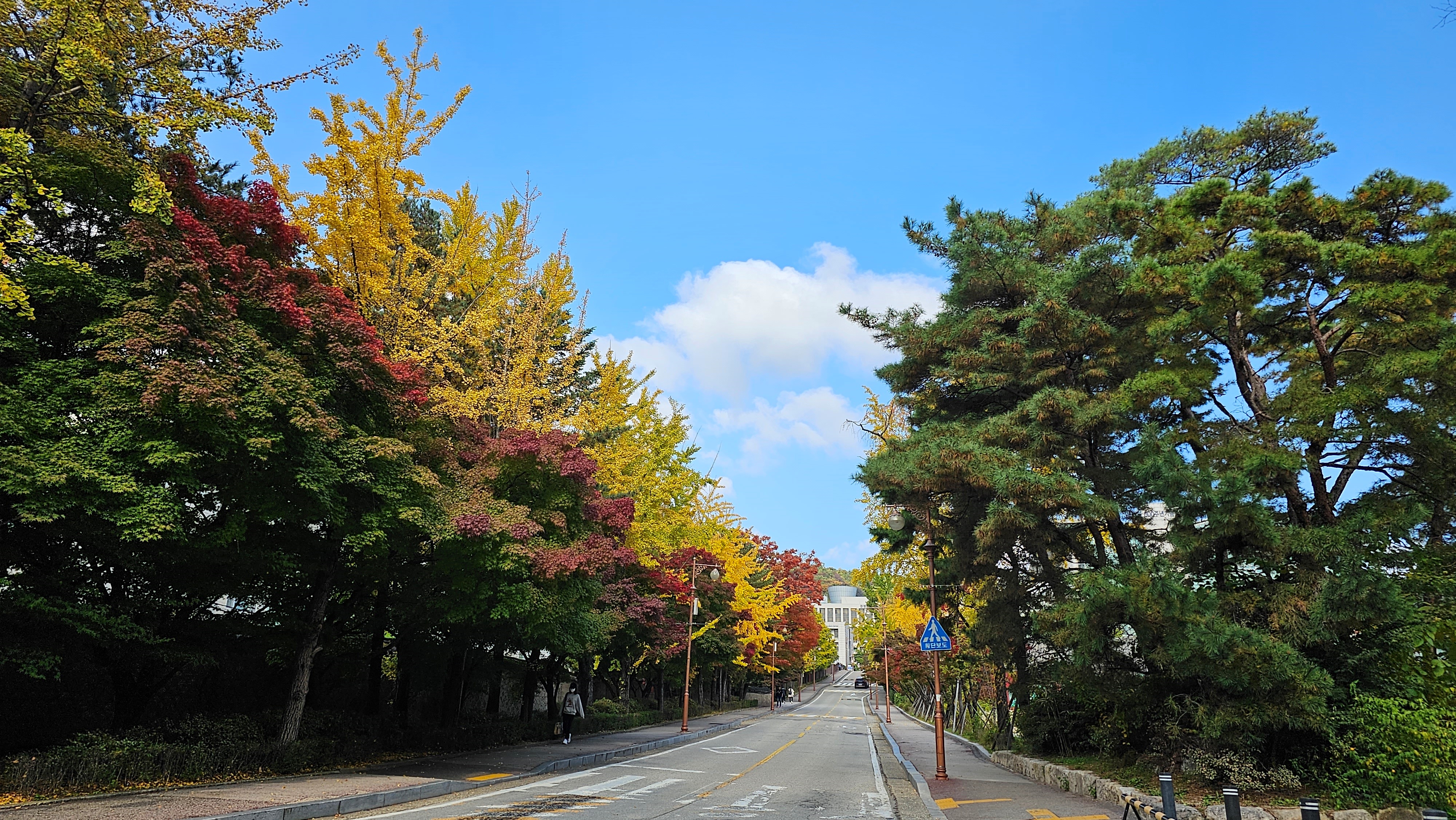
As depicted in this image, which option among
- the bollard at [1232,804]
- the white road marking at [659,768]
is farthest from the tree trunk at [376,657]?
the bollard at [1232,804]

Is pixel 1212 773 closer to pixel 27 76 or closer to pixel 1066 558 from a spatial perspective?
pixel 1066 558

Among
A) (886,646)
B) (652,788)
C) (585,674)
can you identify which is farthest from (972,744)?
(886,646)

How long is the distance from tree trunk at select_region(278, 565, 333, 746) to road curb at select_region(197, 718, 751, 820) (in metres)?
3.17

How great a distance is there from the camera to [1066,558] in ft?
58.9

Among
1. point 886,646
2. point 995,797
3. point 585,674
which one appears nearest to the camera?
point 995,797

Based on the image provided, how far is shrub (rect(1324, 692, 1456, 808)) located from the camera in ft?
29.3

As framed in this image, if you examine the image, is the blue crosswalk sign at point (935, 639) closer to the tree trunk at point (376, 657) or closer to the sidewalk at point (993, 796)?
the sidewalk at point (993, 796)

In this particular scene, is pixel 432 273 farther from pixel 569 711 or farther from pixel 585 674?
pixel 585 674

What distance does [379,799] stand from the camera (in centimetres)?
1045

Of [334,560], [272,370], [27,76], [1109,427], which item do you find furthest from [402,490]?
[1109,427]

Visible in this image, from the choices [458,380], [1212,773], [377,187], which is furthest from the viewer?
[458,380]

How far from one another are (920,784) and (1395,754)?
8002 mm

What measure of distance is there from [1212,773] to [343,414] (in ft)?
46.7

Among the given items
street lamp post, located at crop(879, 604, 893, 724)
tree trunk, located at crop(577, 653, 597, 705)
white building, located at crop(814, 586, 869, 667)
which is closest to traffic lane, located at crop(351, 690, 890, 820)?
tree trunk, located at crop(577, 653, 597, 705)
